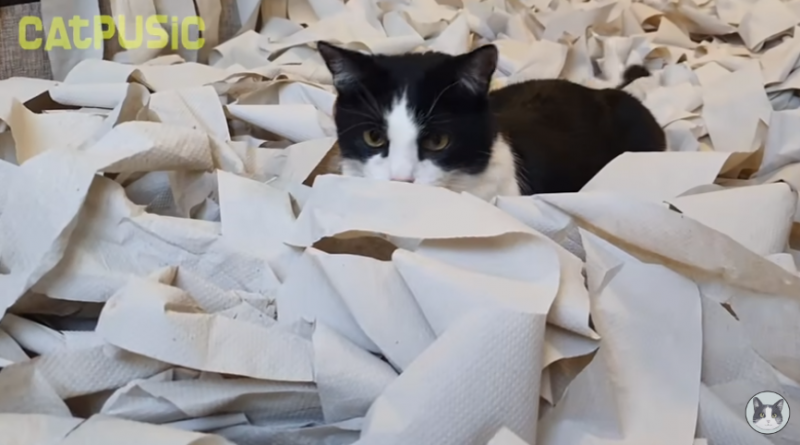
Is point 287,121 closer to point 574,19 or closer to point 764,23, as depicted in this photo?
point 574,19

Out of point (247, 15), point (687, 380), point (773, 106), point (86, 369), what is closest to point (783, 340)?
point (687, 380)

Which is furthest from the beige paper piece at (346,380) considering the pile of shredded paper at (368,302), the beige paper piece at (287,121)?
the beige paper piece at (287,121)

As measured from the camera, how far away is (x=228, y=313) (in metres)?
0.70

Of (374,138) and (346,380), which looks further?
(374,138)

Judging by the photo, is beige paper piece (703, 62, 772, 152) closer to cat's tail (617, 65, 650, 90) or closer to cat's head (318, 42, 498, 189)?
cat's tail (617, 65, 650, 90)

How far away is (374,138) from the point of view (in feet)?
2.95

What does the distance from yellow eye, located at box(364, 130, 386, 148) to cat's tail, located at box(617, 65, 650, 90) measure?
2.26 feet

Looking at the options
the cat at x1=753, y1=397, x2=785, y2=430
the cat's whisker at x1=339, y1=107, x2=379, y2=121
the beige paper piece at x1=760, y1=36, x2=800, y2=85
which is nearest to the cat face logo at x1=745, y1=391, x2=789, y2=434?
the cat at x1=753, y1=397, x2=785, y2=430

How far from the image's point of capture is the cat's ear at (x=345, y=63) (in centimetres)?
89

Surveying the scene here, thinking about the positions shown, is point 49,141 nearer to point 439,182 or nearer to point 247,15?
point 439,182

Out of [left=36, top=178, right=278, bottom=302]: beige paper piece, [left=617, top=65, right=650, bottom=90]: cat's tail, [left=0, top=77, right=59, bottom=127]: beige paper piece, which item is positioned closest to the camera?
[left=36, top=178, right=278, bottom=302]: beige paper piece

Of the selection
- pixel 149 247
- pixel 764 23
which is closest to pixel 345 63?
pixel 149 247

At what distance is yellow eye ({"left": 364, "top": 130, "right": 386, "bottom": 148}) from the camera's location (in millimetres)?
891

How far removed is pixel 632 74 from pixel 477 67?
66 centimetres
